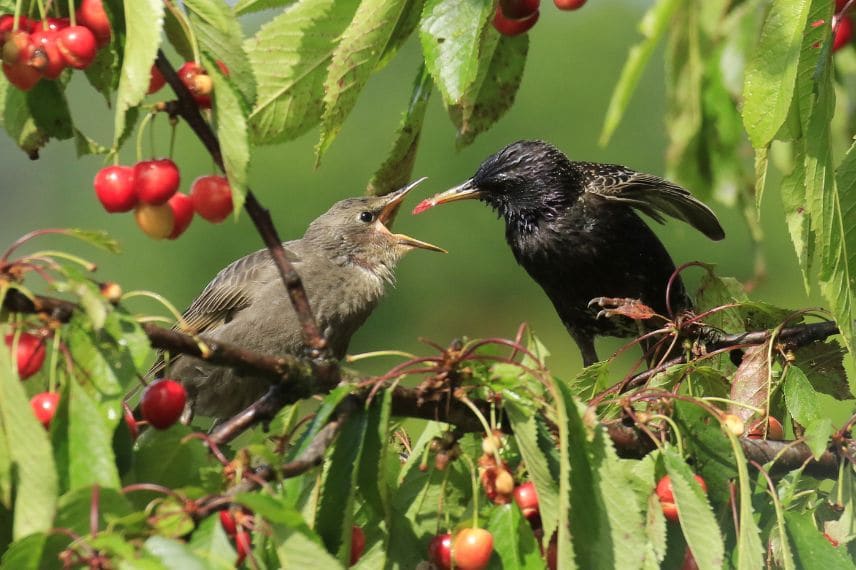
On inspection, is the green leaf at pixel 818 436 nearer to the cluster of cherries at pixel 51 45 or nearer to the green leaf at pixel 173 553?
the green leaf at pixel 173 553

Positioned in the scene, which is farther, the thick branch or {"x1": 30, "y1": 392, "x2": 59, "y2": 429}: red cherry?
the thick branch

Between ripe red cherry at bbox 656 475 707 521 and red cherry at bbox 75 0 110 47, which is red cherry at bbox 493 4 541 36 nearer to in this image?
red cherry at bbox 75 0 110 47

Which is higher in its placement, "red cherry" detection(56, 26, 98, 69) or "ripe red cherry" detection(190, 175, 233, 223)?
"red cherry" detection(56, 26, 98, 69)

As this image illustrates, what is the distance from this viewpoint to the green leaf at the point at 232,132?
1748mm

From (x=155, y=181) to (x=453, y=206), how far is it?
22008 mm

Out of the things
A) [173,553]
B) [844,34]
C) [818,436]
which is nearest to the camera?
[173,553]

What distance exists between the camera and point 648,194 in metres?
5.12

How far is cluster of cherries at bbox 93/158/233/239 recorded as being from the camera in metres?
1.93

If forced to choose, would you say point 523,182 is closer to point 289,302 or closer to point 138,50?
point 289,302

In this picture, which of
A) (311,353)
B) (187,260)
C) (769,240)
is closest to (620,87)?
(311,353)

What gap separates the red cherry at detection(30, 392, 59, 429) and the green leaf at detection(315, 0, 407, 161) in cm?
80

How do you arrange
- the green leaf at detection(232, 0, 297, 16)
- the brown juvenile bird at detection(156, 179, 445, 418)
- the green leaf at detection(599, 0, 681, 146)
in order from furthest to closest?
the brown juvenile bird at detection(156, 179, 445, 418) → the green leaf at detection(232, 0, 297, 16) → the green leaf at detection(599, 0, 681, 146)

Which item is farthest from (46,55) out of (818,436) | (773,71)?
(818,436)

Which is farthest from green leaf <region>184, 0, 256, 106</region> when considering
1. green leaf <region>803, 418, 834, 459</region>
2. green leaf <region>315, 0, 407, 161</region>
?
green leaf <region>803, 418, 834, 459</region>
